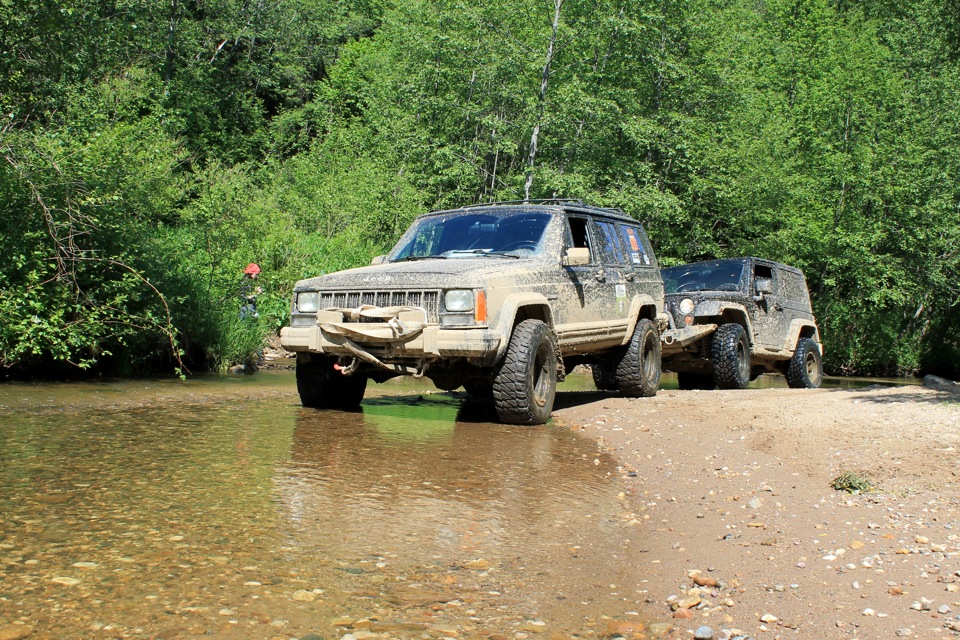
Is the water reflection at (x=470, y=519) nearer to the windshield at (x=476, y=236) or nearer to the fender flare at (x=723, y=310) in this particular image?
the windshield at (x=476, y=236)

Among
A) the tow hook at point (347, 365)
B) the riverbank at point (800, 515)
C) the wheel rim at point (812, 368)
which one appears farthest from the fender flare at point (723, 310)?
the tow hook at point (347, 365)

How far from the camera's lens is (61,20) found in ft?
42.9

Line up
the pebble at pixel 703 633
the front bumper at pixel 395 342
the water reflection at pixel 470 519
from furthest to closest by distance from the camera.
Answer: the front bumper at pixel 395 342
the water reflection at pixel 470 519
the pebble at pixel 703 633

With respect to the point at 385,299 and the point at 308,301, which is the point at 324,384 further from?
the point at 385,299

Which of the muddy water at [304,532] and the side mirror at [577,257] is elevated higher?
the side mirror at [577,257]

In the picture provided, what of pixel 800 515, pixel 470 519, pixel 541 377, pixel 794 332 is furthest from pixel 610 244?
pixel 470 519

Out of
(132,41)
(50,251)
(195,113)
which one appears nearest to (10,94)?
(50,251)

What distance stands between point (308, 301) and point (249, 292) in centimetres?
776

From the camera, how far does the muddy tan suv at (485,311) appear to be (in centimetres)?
727

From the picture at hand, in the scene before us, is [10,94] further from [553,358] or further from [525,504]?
[525,504]

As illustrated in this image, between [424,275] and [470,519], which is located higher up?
[424,275]

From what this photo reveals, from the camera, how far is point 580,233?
9.41 meters


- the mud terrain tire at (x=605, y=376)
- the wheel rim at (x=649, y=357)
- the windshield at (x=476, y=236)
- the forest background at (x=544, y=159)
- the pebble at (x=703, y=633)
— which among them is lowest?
the pebble at (x=703, y=633)

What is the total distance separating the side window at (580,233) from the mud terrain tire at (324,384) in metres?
2.76
